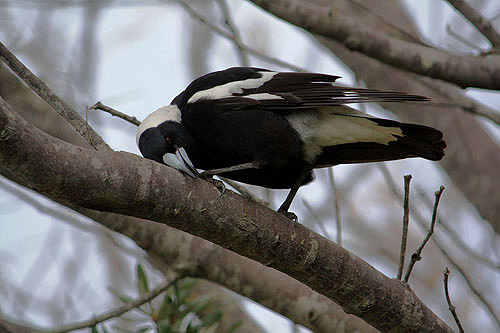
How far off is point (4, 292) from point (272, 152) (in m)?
2.77

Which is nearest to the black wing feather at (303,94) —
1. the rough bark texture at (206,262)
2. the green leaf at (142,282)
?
the rough bark texture at (206,262)

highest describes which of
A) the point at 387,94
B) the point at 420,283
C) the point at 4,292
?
the point at 420,283

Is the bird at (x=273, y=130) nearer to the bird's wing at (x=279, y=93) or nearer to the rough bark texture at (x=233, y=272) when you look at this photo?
the bird's wing at (x=279, y=93)

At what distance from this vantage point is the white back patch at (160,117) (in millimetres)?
3119

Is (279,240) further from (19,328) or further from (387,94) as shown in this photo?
(19,328)

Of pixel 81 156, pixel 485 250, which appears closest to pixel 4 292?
pixel 81 156

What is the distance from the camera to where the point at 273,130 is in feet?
9.68

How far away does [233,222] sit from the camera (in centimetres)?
219

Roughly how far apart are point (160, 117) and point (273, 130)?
55 cm

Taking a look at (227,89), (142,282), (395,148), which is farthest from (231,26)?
(142,282)

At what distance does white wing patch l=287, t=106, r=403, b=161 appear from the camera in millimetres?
3084

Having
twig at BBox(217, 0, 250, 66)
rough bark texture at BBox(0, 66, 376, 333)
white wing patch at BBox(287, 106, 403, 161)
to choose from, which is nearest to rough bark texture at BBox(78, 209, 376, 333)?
rough bark texture at BBox(0, 66, 376, 333)

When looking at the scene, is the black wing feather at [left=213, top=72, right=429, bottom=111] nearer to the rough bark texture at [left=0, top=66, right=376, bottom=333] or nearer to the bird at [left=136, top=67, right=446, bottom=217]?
the bird at [left=136, top=67, right=446, bottom=217]

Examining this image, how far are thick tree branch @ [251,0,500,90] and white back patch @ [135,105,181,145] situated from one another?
0.62 metres
